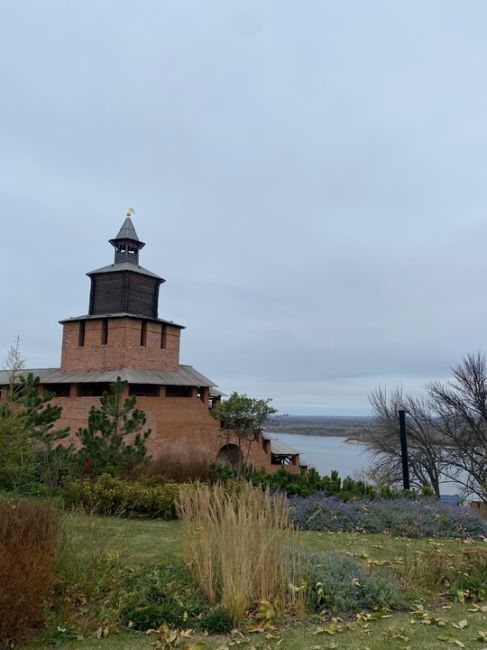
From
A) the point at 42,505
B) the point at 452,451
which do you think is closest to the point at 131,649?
the point at 42,505

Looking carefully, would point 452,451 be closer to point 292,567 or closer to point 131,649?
point 292,567

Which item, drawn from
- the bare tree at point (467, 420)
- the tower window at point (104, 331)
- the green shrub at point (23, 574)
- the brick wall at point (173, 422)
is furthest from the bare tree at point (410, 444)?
the green shrub at point (23, 574)

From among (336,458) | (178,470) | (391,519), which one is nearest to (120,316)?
(178,470)

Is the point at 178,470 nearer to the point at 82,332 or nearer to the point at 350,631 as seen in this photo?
the point at 350,631

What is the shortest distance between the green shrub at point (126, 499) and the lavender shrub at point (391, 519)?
2.15 metres

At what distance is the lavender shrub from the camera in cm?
705

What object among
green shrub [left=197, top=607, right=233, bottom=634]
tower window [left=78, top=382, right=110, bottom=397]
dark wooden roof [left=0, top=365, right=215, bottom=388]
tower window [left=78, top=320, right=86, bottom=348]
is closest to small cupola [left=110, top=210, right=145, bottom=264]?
tower window [left=78, top=320, right=86, bottom=348]

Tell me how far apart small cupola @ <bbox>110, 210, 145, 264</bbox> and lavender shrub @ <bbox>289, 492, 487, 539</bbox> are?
50.9 feet

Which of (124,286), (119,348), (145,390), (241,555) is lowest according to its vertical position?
(241,555)

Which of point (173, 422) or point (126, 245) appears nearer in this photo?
point (173, 422)

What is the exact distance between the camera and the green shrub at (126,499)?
8.06 meters

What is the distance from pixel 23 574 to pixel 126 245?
1942cm

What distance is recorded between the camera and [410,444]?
21.3m

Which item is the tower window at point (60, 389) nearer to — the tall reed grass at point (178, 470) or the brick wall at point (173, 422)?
the brick wall at point (173, 422)
